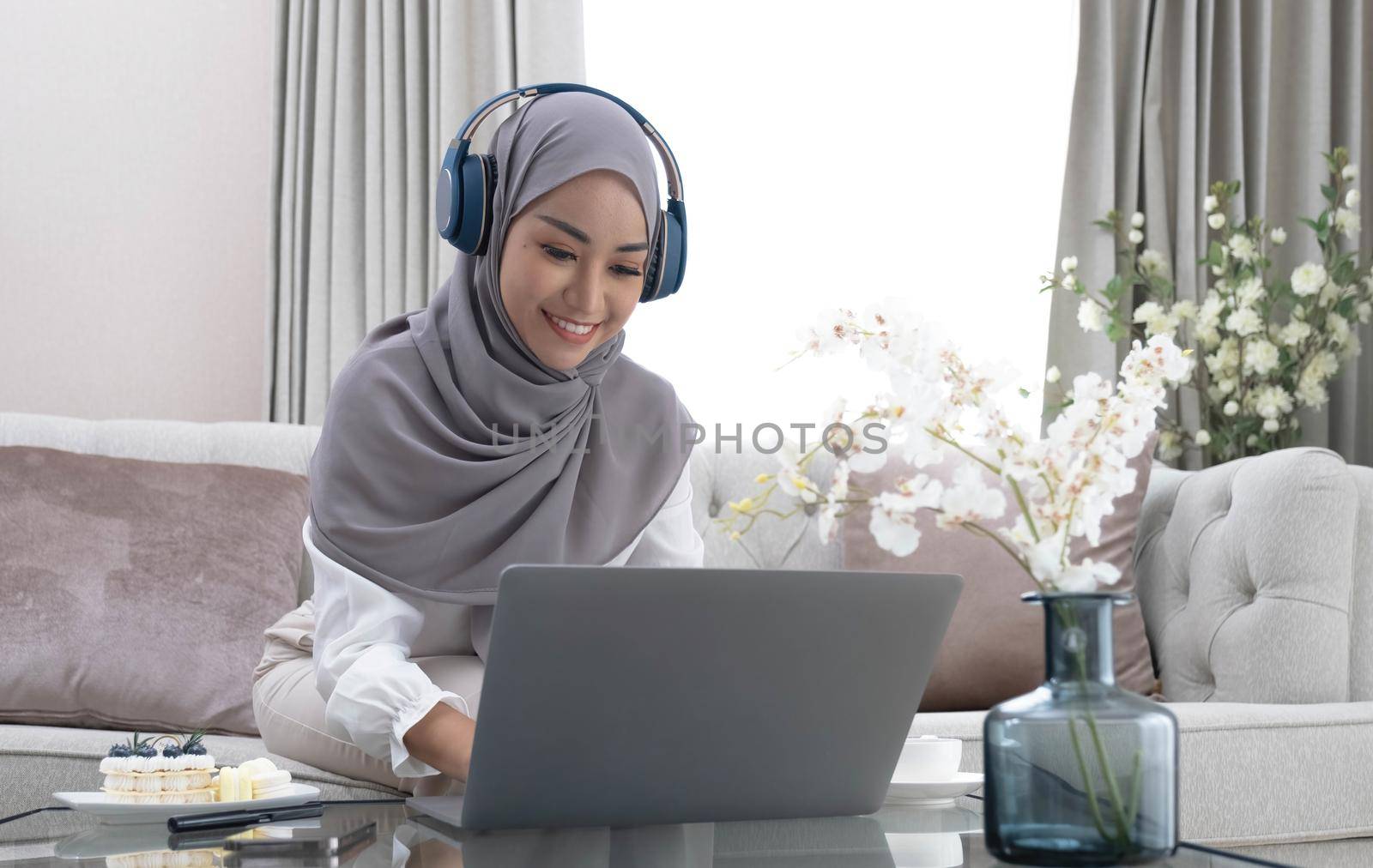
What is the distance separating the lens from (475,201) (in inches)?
61.1

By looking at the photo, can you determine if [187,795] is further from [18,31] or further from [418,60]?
[18,31]

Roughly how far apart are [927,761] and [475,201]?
33.7 inches

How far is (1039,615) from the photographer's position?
2186 mm

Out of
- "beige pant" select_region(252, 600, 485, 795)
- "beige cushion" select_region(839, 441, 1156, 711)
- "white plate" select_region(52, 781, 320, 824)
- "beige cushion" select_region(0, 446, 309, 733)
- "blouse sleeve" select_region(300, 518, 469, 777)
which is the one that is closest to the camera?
"white plate" select_region(52, 781, 320, 824)

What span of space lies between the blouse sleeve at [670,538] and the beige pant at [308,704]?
286 mm

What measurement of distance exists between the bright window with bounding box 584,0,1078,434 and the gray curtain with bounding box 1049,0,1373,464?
0.41 feet

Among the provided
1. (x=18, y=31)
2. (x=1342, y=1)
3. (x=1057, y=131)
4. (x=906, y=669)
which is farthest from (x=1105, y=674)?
(x=1342, y=1)

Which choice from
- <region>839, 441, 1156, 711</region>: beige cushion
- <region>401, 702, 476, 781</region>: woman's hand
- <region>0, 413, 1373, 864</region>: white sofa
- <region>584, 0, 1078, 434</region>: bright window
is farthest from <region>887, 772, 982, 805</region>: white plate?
<region>584, 0, 1078, 434</region>: bright window

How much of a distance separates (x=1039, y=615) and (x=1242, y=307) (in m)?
0.98

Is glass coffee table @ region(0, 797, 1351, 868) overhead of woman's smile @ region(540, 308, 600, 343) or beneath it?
beneath

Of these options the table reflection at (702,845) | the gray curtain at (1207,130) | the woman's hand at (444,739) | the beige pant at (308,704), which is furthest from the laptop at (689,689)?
the gray curtain at (1207,130)

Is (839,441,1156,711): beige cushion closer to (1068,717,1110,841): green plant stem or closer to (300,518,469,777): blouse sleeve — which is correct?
(300,518,469,777): blouse sleeve

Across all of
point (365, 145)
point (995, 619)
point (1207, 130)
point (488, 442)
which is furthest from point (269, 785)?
point (1207, 130)

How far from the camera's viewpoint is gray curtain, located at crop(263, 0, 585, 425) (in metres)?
2.86
